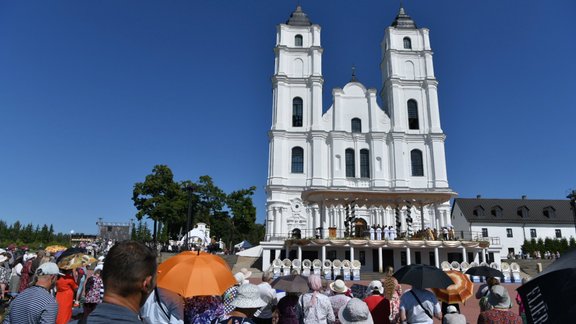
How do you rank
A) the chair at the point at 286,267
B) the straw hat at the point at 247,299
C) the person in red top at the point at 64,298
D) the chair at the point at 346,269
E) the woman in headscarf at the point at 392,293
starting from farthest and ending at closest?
the chair at the point at 346,269 → the chair at the point at 286,267 → the woman in headscarf at the point at 392,293 → the person in red top at the point at 64,298 → the straw hat at the point at 247,299

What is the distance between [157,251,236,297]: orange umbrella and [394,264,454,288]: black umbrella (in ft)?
9.02

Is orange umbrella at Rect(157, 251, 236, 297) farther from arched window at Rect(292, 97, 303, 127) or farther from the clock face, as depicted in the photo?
arched window at Rect(292, 97, 303, 127)

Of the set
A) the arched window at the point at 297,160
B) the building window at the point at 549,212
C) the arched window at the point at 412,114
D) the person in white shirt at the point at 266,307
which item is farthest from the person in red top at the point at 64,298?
the building window at the point at 549,212

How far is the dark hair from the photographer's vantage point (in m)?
2.26

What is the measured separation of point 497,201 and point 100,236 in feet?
186

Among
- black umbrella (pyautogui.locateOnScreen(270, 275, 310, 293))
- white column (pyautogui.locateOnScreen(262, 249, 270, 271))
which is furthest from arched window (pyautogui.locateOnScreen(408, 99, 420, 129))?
black umbrella (pyautogui.locateOnScreen(270, 275, 310, 293))

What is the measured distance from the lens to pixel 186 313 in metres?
4.99

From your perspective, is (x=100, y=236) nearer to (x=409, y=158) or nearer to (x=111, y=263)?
(x=409, y=158)

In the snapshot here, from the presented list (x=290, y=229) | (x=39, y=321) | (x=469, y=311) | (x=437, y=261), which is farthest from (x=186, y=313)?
(x=290, y=229)

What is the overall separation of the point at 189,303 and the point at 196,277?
371 mm

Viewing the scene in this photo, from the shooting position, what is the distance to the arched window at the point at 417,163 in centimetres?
4112

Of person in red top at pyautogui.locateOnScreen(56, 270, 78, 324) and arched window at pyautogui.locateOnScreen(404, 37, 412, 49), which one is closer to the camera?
person in red top at pyautogui.locateOnScreen(56, 270, 78, 324)

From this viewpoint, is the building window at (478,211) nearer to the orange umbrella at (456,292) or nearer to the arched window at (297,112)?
the arched window at (297,112)

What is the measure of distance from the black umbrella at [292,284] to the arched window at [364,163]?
35.5m
